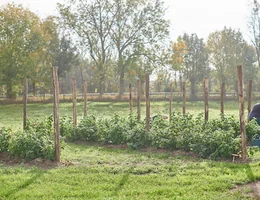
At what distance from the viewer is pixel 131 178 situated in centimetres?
671

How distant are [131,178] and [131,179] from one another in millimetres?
63

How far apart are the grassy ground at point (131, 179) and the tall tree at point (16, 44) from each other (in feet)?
81.3

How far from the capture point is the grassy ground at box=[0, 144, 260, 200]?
5.82 meters

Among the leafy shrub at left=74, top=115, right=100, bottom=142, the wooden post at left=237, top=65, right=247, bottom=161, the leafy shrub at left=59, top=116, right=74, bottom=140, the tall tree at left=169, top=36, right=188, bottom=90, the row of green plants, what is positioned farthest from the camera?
the tall tree at left=169, top=36, right=188, bottom=90

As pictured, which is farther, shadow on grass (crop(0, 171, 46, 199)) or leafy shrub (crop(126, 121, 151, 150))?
leafy shrub (crop(126, 121, 151, 150))

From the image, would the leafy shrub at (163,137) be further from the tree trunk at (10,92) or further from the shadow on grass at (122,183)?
the tree trunk at (10,92)

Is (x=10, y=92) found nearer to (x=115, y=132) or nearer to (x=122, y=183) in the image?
(x=115, y=132)

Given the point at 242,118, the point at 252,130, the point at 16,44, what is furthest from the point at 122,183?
the point at 16,44

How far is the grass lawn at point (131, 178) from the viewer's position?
19.1 ft

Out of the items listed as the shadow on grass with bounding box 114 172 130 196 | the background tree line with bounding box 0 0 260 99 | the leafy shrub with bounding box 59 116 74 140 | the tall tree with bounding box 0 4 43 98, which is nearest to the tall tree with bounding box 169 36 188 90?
the background tree line with bounding box 0 0 260 99

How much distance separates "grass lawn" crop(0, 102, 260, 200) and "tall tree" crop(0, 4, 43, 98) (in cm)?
2450

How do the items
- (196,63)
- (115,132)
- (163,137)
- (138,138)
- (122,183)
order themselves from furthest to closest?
1. (196,63)
2. (115,132)
3. (138,138)
4. (163,137)
5. (122,183)

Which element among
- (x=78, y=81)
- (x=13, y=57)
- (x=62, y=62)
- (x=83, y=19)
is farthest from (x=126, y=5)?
(x=78, y=81)

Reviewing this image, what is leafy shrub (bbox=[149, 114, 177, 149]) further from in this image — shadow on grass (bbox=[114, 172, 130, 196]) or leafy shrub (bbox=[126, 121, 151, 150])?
shadow on grass (bbox=[114, 172, 130, 196])
